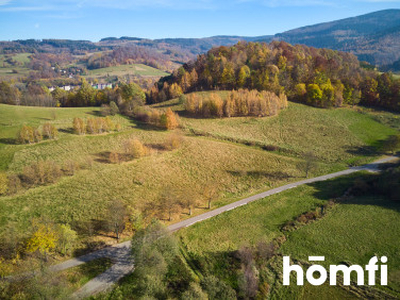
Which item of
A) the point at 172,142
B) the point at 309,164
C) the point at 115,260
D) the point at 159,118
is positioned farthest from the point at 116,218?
the point at 159,118

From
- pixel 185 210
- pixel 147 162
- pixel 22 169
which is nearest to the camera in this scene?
pixel 185 210

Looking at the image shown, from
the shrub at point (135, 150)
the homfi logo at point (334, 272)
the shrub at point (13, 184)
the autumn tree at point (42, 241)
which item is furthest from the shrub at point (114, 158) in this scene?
the homfi logo at point (334, 272)

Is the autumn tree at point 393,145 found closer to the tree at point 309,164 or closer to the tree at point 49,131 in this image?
the tree at point 309,164

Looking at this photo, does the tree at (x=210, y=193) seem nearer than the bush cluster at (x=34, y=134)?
Yes

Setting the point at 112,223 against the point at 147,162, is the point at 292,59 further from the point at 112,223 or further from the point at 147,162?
the point at 112,223

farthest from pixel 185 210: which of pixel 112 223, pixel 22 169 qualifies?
pixel 22 169

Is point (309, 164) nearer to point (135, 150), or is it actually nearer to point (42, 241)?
point (135, 150)
